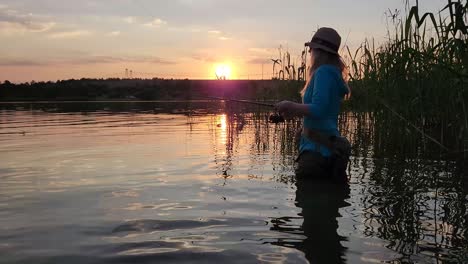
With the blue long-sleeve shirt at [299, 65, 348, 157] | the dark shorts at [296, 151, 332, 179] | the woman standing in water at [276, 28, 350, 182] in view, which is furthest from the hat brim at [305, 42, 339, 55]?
the dark shorts at [296, 151, 332, 179]

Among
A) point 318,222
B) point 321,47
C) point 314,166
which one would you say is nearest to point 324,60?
point 321,47

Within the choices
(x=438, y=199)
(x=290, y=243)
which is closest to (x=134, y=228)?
(x=290, y=243)

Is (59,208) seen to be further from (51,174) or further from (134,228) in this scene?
(51,174)

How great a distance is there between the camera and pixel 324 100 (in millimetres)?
4965

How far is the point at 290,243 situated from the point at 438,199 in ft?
7.63

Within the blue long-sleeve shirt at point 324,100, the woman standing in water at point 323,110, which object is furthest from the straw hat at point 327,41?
the blue long-sleeve shirt at point 324,100

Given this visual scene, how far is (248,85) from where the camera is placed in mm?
17984

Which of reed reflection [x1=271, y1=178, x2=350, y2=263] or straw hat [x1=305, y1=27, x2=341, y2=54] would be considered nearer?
reed reflection [x1=271, y1=178, x2=350, y2=263]

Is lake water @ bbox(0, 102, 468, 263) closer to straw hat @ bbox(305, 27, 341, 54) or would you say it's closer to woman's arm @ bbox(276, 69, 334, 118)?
woman's arm @ bbox(276, 69, 334, 118)

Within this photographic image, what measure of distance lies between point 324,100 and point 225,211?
5.27 ft

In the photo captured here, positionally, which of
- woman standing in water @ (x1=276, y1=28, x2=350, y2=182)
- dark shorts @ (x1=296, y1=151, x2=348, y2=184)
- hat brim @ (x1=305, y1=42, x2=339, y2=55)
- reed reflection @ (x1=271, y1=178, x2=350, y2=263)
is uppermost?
hat brim @ (x1=305, y1=42, x2=339, y2=55)

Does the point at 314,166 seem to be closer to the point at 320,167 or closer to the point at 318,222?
the point at 320,167

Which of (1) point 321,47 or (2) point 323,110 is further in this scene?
(1) point 321,47

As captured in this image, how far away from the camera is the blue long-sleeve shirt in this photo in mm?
4977
